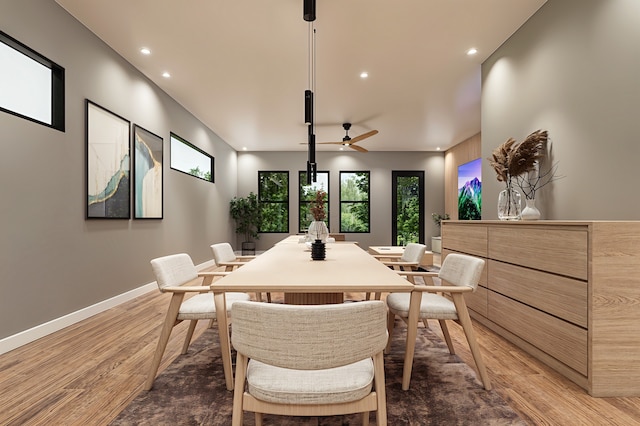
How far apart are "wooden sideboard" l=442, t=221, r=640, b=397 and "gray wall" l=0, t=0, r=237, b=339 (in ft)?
12.5

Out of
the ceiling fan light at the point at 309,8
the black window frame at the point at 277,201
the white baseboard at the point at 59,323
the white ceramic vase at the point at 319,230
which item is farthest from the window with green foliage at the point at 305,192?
the ceiling fan light at the point at 309,8

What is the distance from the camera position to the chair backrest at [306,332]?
99cm

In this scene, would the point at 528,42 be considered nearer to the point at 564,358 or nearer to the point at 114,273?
the point at 564,358

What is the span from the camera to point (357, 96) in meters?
5.32

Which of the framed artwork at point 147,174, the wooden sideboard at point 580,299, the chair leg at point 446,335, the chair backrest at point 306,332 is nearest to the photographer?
the chair backrest at point 306,332

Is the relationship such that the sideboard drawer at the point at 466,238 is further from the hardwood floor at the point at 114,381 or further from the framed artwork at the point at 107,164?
the framed artwork at the point at 107,164

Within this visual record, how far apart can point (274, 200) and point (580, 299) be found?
805cm

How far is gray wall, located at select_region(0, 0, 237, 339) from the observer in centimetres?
257

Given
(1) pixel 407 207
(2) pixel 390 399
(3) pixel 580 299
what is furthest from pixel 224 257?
(1) pixel 407 207

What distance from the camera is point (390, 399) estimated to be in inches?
71.6

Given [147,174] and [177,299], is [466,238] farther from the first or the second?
[147,174]

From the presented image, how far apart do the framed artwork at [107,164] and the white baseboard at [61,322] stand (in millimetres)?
925

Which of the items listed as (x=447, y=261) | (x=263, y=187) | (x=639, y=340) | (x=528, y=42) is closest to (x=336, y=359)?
(x=447, y=261)

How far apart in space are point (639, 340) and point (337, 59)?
3700 mm
